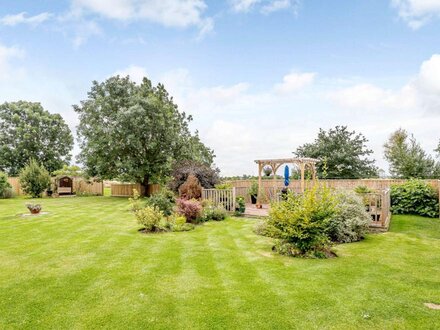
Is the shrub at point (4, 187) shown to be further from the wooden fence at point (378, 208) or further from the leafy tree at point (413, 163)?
the leafy tree at point (413, 163)

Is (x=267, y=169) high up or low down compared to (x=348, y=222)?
up

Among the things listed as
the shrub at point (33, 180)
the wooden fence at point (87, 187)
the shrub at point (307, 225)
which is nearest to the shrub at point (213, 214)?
the shrub at point (307, 225)

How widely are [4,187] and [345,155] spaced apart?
2694cm

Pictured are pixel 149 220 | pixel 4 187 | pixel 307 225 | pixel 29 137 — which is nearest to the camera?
pixel 307 225

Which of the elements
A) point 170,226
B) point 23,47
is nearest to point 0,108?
point 23,47

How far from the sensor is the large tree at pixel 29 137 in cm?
3166

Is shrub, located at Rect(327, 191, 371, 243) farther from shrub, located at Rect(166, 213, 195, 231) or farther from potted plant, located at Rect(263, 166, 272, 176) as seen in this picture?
potted plant, located at Rect(263, 166, 272, 176)

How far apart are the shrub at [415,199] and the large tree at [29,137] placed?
3241 centimetres

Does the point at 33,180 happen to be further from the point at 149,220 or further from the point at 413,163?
the point at 413,163

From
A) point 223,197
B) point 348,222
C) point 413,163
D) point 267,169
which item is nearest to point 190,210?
point 223,197

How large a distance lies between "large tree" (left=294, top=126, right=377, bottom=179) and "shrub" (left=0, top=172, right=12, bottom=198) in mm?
24478

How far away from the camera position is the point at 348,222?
8.46 m

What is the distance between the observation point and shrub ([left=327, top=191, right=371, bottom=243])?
834 cm

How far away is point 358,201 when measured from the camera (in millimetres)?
9102
